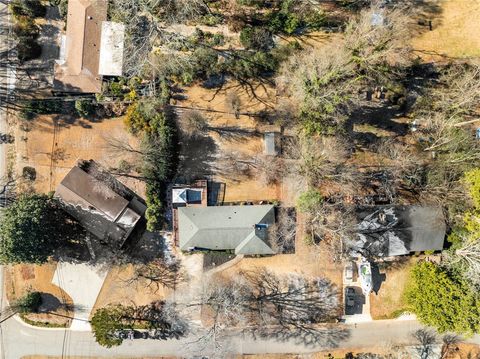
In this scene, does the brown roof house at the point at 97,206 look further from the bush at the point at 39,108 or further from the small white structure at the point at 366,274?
the small white structure at the point at 366,274

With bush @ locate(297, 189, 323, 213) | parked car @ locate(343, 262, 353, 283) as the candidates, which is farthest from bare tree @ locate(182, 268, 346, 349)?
bush @ locate(297, 189, 323, 213)

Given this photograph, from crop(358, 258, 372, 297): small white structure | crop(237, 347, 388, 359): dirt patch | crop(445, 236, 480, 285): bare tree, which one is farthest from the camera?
crop(237, 347, 388, 359): dirt patch

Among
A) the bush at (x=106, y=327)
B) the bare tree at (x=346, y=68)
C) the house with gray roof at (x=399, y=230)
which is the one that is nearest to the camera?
the bare tree at (x=346, y=68)

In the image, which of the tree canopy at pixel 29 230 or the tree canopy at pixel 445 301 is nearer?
the tree canopy at pixel 29 230

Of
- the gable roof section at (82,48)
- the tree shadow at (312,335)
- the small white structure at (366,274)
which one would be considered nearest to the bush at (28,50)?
the gable roof section at (82,48)

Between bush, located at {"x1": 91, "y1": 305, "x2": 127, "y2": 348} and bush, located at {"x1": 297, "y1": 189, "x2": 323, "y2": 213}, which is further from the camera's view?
bush, located at {"x1": 91, "y1": 305, "x2": 127, "y2": 348}

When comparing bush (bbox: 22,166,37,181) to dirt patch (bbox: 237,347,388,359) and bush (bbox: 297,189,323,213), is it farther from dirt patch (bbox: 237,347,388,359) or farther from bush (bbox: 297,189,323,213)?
dirt patch (bbox: 237,347,388,359)

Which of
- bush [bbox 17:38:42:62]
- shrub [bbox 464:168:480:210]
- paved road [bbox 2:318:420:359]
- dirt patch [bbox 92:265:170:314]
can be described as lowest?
paved road [bbox 2:318:420:359]

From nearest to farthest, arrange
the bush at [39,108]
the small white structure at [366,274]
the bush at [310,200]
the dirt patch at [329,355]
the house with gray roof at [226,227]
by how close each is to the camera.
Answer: the bush at [310,200] < the house with gray roof at [226,227] < the bush at [39,108] < the small white structure at [366,274] < the dirt patch at [329,355]
